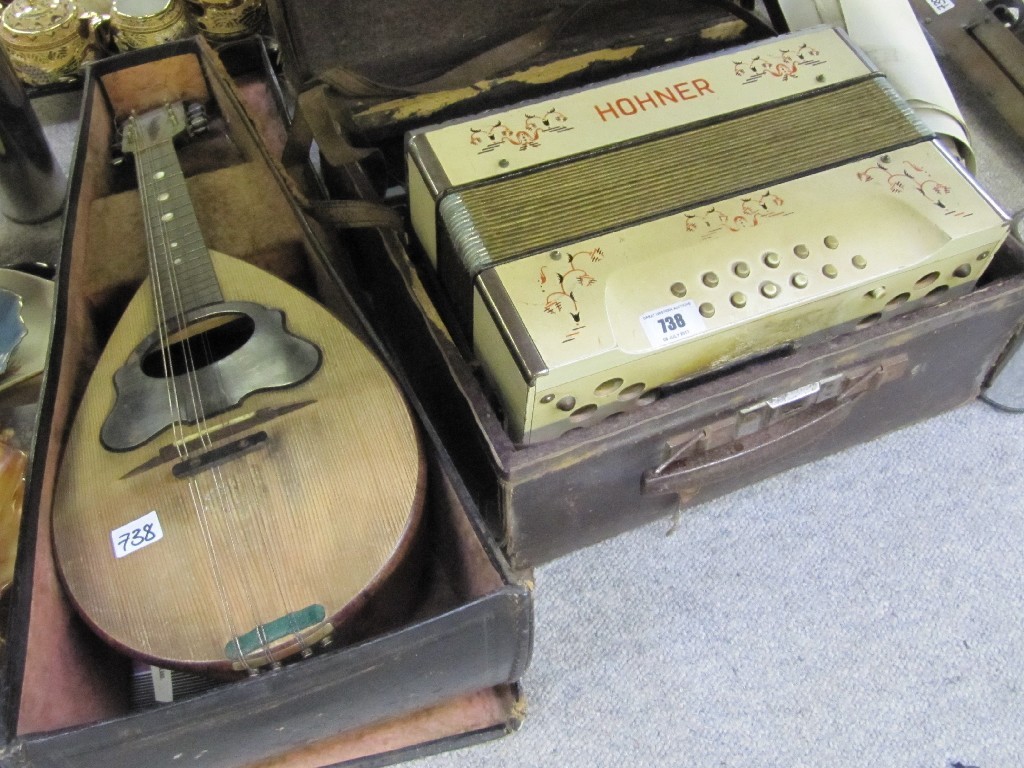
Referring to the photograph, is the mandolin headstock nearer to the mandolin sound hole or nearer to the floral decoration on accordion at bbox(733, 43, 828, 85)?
the mandolin sound hole

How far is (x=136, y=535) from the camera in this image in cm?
89

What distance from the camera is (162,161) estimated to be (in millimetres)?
1248

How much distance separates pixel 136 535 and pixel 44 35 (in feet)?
3.53

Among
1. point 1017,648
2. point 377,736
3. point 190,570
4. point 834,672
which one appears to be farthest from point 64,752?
point 1017,648

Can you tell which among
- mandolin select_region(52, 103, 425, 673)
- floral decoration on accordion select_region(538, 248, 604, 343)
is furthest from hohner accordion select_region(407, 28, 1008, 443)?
mandolin select_region(52, 103, 425, 673)

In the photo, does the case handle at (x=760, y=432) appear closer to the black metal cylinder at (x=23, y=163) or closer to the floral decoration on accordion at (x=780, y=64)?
the floral decoration on accordion at (x=780, y=64)

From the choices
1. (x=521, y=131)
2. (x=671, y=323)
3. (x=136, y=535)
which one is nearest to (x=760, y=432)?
(x=671, y=323)

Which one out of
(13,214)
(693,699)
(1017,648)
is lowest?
(1017,648)

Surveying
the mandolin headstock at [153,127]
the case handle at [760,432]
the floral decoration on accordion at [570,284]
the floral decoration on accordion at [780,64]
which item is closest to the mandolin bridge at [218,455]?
the floral decoration on accordion at [570,284]

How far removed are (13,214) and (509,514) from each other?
3.56 ft

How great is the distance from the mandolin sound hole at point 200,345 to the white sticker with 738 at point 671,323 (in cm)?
46

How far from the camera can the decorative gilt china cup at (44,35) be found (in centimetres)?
153

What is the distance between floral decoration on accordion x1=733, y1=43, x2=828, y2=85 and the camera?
42.8 inches

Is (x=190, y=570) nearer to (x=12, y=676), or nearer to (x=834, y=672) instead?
(x=12, y=676)
